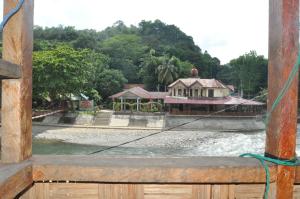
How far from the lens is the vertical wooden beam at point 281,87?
1.29 m

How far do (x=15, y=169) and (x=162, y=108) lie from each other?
3094 centimetres

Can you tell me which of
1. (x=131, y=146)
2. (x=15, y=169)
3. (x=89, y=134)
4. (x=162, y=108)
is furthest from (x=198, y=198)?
(x=162, y=108)

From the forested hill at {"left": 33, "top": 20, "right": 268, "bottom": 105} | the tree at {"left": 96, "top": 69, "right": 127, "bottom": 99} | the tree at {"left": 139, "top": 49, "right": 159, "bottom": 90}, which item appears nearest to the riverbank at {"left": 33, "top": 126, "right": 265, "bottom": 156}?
the forested hill at {"left": 33, "top": 20, "right": 268, "bottom": 105}

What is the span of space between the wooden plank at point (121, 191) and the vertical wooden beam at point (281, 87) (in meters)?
0.60

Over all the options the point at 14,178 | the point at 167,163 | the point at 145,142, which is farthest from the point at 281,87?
the point at 145,142

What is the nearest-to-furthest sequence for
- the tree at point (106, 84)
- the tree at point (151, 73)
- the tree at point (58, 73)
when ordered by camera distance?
the tree at point (58, 73) < the tree at point (106, 84) < the tree at point (151, 73)

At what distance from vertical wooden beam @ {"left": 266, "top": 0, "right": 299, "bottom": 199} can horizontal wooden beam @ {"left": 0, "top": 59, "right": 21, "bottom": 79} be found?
111cm

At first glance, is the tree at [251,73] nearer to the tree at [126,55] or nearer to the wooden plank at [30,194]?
the tree at [126,55]

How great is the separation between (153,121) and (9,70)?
26784mm

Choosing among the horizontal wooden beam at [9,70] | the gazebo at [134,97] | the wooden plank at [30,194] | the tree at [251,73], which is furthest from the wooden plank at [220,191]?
the tree at [251,73]

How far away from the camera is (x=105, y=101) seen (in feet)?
122

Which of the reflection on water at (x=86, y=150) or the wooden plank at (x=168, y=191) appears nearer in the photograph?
the wooden plank at (x=168, y=191)

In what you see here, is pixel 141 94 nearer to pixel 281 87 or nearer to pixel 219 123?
pixel 219 123

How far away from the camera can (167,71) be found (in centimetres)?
3934
